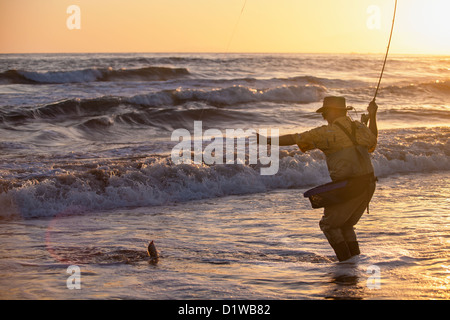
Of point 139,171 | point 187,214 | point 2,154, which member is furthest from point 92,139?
point 187,214

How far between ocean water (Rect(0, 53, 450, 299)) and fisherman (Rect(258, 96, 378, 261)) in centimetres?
60

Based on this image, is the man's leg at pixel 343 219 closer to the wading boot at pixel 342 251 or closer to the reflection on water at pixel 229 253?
the wading boot at pixel 342 251

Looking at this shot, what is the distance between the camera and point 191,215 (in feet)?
29.7

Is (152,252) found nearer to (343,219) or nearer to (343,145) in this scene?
(343,219)

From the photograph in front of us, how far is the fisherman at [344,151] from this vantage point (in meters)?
5.50

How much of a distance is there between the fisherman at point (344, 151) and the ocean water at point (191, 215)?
23.7 inches

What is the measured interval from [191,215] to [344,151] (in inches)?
156

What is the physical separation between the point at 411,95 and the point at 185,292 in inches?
1062

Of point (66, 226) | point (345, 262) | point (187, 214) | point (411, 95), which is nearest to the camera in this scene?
point (345, 262)

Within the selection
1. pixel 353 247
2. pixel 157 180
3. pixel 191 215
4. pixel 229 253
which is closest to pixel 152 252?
pixel 229 253

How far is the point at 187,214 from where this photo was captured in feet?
30.0
